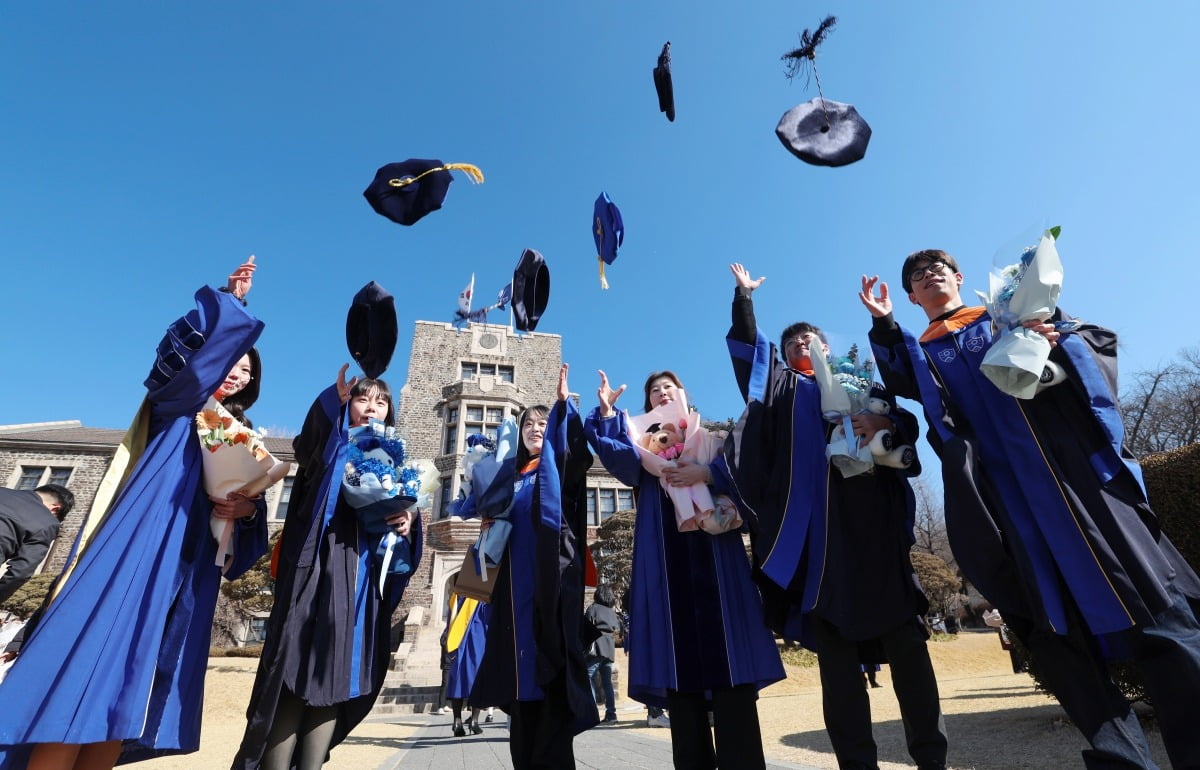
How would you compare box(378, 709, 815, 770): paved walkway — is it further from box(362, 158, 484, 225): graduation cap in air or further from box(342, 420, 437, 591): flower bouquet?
box(362, 158, 484, 225): graduation cap in air

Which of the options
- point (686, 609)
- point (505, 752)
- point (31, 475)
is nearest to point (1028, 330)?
point (686, 609)

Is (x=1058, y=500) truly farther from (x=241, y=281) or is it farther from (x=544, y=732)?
(x=241, y=281)

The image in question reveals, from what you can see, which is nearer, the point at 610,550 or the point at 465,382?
the point at 610,550

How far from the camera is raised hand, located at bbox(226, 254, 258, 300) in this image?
2746mm

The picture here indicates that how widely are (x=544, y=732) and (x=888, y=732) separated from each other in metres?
4.64

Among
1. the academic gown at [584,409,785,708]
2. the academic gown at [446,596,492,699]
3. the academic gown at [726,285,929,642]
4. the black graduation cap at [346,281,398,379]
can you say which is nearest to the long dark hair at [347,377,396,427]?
the black graduation cap at [346,281,398,379]

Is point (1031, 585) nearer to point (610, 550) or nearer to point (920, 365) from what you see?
point (920, 365)

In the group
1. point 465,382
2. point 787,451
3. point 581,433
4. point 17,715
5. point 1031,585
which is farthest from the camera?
point 465,382

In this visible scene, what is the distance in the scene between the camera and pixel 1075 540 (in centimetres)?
204

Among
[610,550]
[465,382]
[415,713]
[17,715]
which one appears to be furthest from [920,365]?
[465,382]

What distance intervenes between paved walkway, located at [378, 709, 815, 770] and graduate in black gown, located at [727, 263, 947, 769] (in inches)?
68.0

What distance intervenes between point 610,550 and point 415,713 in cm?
977

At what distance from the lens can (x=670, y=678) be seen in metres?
2.59

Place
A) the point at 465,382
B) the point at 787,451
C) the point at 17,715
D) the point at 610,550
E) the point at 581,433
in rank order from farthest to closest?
the point at 465,382
the point at 610,550
the point at 581,433
the point at 787,451
the point at 17,715
